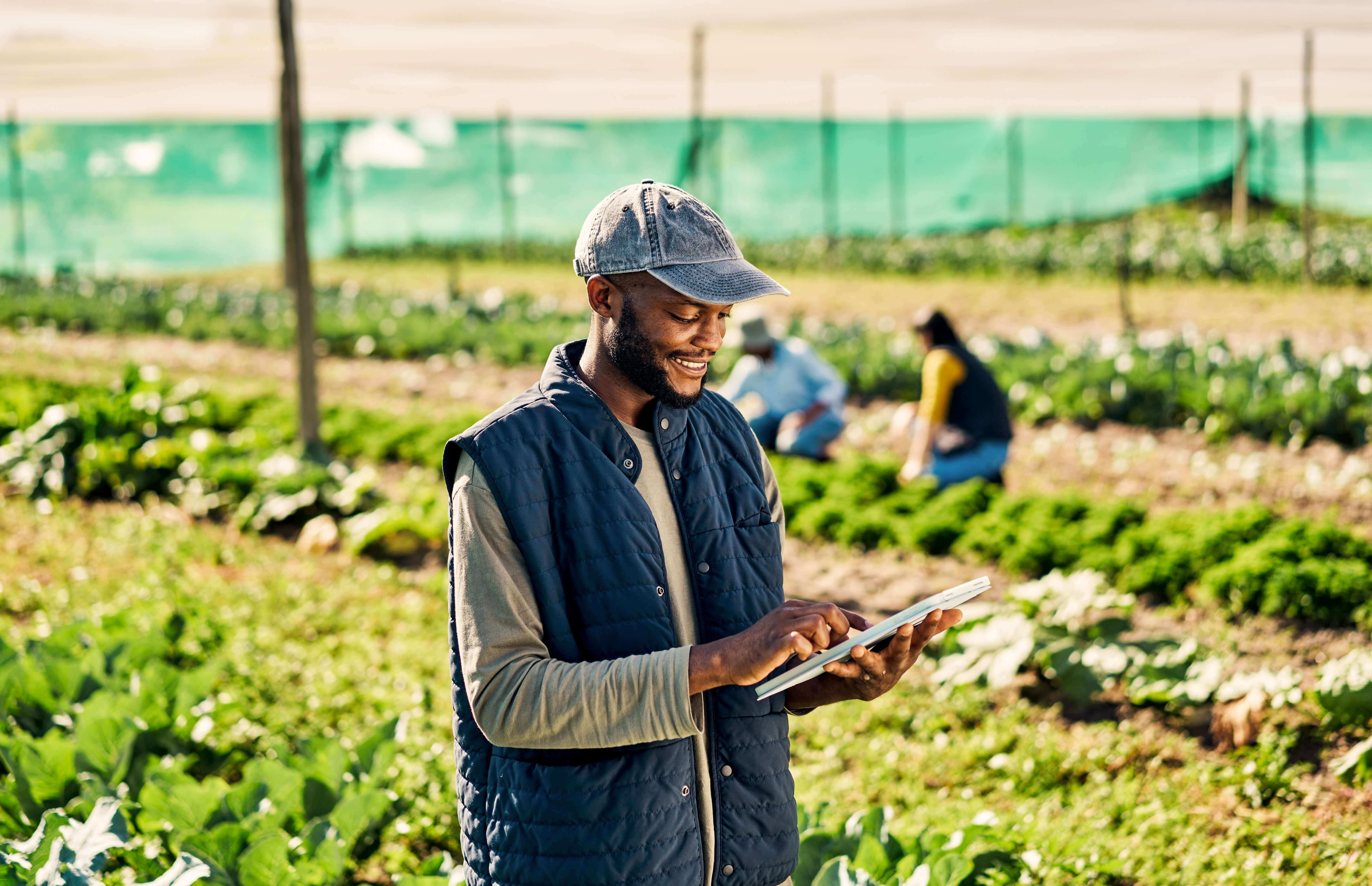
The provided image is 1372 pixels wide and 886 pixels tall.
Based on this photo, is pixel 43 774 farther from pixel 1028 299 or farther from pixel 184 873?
pixel 1028 299

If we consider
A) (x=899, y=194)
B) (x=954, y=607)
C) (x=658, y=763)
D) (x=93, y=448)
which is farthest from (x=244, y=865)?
(x=899, y=194)

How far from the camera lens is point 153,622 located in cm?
466

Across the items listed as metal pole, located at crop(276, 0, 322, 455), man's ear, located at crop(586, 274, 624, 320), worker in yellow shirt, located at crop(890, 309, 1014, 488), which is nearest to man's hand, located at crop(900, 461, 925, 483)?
worker in yellow shirt, located at crop(890, 309, 1014, 488)

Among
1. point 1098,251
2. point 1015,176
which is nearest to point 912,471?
point 1098,251

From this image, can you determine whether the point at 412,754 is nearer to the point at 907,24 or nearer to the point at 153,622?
the point at 153,622

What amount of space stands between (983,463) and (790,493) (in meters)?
1.01

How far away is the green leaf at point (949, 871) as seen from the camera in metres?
2.65

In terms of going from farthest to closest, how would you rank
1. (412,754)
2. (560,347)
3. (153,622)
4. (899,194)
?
(899,194) → (153,622) → (412,754) → (560,347)

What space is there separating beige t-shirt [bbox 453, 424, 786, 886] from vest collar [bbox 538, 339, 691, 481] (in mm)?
158

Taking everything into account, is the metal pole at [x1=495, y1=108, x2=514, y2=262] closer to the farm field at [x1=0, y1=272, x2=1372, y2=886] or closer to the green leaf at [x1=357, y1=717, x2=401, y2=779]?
the farm field at [x1=0, y1=272, x2=1372, y2=886]

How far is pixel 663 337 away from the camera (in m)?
1.71

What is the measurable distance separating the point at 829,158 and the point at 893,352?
8760mm

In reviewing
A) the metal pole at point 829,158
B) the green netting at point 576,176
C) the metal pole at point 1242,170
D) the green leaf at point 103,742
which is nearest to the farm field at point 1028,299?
the metal pole at point 829,158

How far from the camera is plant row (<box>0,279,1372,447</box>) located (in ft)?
25.7
